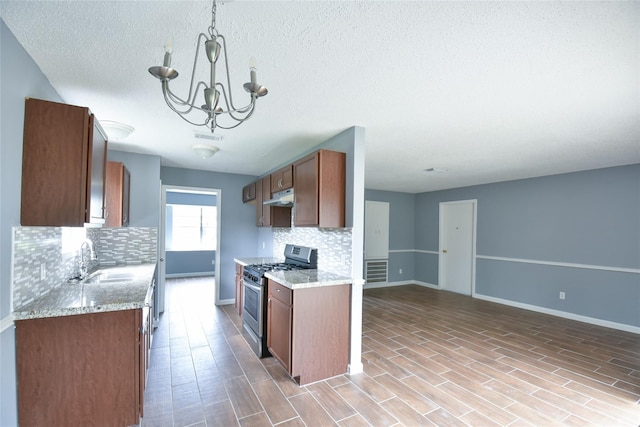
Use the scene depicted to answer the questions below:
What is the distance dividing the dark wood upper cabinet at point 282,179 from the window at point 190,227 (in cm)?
467

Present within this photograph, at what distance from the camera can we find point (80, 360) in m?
1.75

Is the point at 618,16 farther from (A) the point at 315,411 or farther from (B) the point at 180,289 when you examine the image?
(B) the point at 180,289

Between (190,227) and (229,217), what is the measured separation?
146 inches

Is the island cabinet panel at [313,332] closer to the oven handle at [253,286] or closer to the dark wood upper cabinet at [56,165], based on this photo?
the oven handle at [253,286]

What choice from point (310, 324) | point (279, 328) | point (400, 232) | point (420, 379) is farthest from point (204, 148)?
point (400, 232)

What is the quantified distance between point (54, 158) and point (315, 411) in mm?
2440

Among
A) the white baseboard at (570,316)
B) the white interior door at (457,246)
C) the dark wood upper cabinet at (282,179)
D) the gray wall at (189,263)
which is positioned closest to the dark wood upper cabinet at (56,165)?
the dark wood upper cabinet at (282,179)

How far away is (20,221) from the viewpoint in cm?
162

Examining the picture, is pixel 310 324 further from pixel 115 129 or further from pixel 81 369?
pixel 115 129

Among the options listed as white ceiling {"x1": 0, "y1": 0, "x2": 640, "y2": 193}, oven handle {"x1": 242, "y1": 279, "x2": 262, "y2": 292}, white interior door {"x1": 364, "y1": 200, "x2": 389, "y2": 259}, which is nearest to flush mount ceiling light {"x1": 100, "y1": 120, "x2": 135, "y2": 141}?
white ceiling {"x1": 0, "y1": 0, "x2": 640, "y2": 193}

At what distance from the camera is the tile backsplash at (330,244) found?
2.89 m

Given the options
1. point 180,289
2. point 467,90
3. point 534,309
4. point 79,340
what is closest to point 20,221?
point 79,340

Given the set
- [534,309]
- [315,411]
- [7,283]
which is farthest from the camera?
[534,309]

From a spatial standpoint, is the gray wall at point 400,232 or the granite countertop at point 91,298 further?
the gray wall at point 400,232
